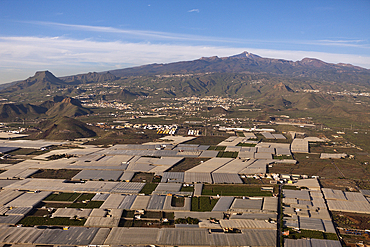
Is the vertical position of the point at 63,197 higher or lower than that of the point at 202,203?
Answer: higher

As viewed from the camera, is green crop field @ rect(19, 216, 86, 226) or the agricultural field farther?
the agricultural field

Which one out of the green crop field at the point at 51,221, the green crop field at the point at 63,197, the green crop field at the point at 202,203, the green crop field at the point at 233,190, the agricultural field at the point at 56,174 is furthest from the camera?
the agricultural field at the point at 56,174

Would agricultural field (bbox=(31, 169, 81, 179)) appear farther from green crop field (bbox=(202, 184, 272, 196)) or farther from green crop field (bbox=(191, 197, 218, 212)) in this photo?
green crop field (bbox=(202, 184, 272, 196))

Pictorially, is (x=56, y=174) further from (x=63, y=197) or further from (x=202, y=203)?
(x=202, y=203)

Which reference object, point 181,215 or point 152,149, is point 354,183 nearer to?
point 181,215

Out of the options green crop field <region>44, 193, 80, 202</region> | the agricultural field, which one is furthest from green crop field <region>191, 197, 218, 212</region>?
the agricultural field

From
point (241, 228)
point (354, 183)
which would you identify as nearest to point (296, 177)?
point (354, 183)

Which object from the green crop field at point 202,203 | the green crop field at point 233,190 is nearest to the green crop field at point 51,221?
the green crop field at point 202,203

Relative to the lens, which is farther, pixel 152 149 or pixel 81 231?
pixel 152 149

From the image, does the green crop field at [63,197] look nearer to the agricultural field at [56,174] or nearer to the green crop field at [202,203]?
the agricultural field at [56,174]

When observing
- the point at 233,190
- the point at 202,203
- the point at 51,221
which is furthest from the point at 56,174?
the point at 233,190

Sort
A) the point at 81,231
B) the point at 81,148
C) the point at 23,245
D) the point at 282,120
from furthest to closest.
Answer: the point at 282,120 < the point at 81,148 < the point at 81,231 < the point at 23,245
